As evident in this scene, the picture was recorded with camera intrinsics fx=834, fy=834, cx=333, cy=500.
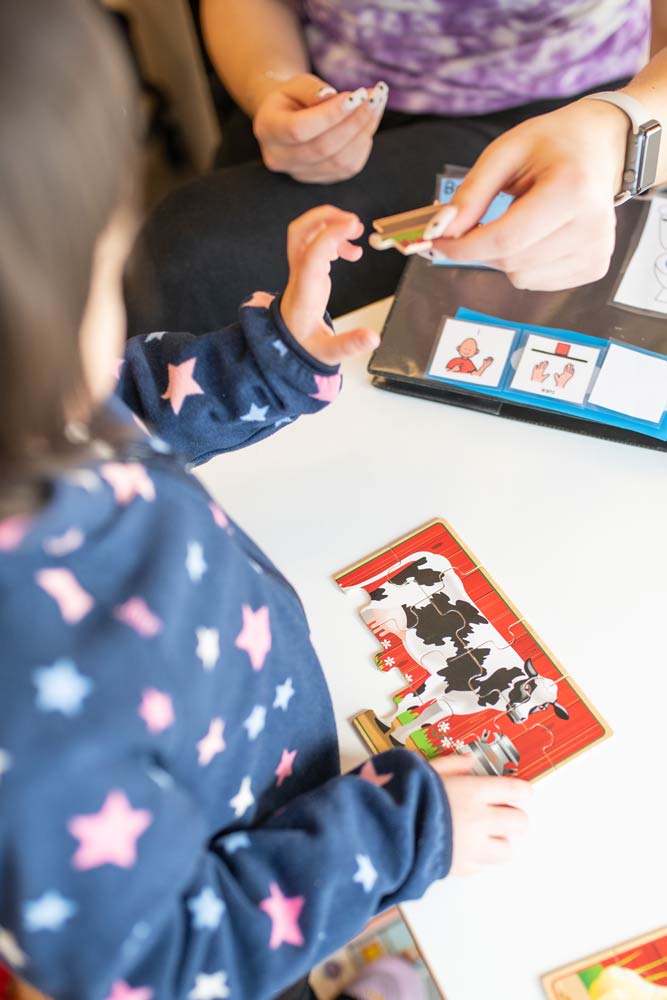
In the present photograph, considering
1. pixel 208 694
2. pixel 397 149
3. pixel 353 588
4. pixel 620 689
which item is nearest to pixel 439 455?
pixel 353 588

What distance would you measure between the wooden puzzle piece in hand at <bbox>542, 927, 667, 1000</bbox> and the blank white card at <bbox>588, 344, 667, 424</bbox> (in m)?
0.45

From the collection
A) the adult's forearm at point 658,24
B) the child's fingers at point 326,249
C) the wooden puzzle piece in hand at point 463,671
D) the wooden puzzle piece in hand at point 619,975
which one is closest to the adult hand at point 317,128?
the child's fingers at point 326,249

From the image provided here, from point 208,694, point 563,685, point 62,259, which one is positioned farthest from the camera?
point 563,685

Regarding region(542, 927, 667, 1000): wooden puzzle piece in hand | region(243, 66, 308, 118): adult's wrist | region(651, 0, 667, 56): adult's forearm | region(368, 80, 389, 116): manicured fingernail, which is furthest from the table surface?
region(651, 0, 667, 56): adult's forearm

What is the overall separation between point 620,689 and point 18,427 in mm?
525

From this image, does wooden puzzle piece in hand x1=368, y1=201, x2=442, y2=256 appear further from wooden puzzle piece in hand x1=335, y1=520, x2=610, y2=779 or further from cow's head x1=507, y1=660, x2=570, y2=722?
cow's head x1=507, y1=660, x2=570, y2=722

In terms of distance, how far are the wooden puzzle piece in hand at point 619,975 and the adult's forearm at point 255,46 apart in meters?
1.02

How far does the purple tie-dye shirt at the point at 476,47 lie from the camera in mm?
1002

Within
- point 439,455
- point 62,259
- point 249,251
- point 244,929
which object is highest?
point 62,259

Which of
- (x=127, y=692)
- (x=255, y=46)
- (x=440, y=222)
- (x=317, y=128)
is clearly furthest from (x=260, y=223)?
(x=127, y=692)

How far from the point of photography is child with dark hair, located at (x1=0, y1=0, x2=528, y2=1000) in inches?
14.5

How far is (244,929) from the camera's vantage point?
549 millimetres

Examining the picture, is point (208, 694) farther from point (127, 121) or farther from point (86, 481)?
point (127, 121)

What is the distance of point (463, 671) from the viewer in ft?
2.30
